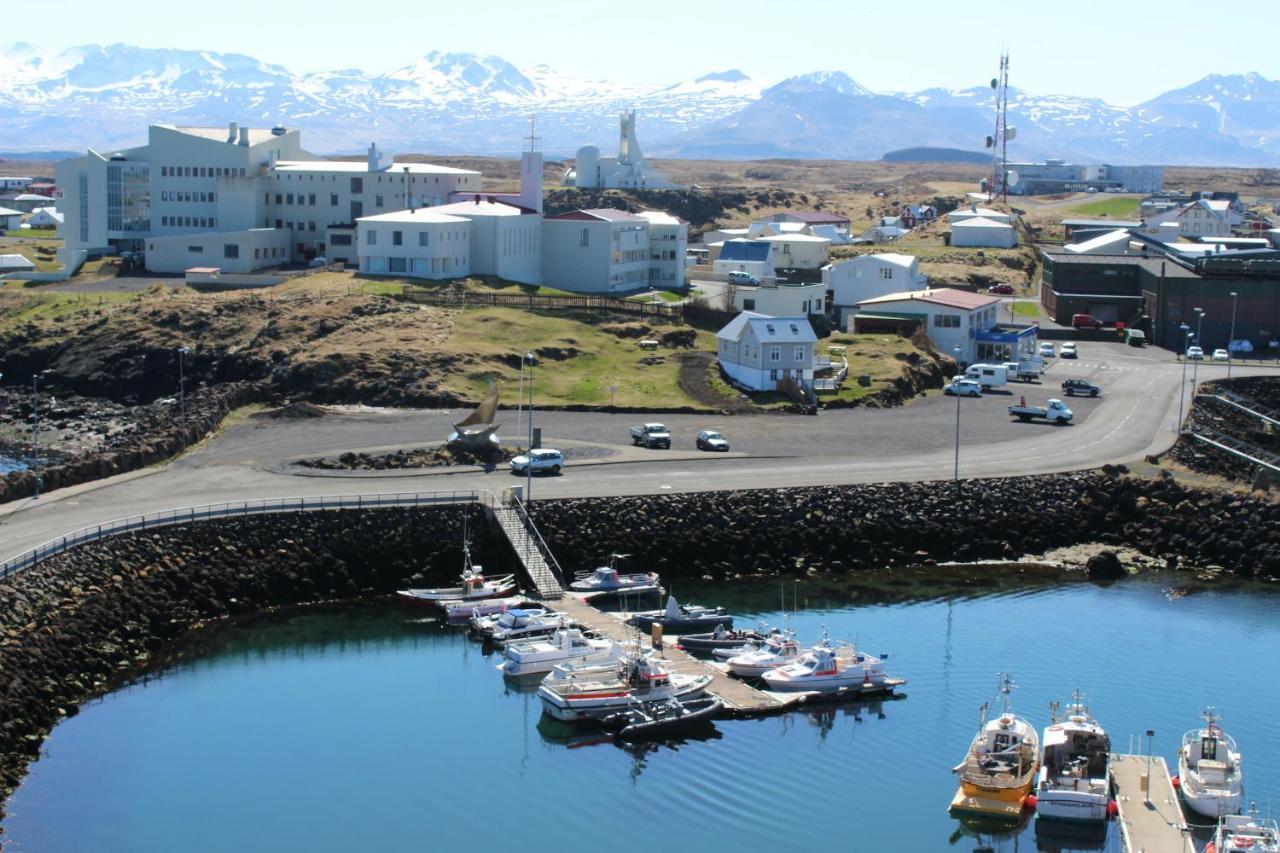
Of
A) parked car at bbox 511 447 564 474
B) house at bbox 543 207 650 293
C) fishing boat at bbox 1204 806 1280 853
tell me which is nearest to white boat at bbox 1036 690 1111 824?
fishing boat at bbox 1204 806 1280 853

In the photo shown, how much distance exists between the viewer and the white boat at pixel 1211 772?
3159cm

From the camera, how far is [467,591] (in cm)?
4356

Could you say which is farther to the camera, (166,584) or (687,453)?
(687,453)

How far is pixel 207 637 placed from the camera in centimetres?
4072

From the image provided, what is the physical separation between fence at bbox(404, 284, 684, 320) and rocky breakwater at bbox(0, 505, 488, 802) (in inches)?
1079

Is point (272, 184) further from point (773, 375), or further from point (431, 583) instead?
point (431, 583)

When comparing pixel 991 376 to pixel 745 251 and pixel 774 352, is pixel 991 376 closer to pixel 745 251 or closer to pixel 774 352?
pixel 774 352

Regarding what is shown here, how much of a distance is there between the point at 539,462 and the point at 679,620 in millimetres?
9776

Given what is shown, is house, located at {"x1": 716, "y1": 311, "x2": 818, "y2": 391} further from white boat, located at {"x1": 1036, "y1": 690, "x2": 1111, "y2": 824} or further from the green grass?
the green grass

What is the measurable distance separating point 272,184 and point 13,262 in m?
14.5

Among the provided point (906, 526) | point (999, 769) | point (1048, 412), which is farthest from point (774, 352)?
point (999, 769)

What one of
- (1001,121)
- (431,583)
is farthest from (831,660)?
(1001,121)

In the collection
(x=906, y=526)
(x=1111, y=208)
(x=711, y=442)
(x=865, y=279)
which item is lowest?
(x=906, y=526)

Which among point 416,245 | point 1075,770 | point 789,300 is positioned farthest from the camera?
point 416,245
